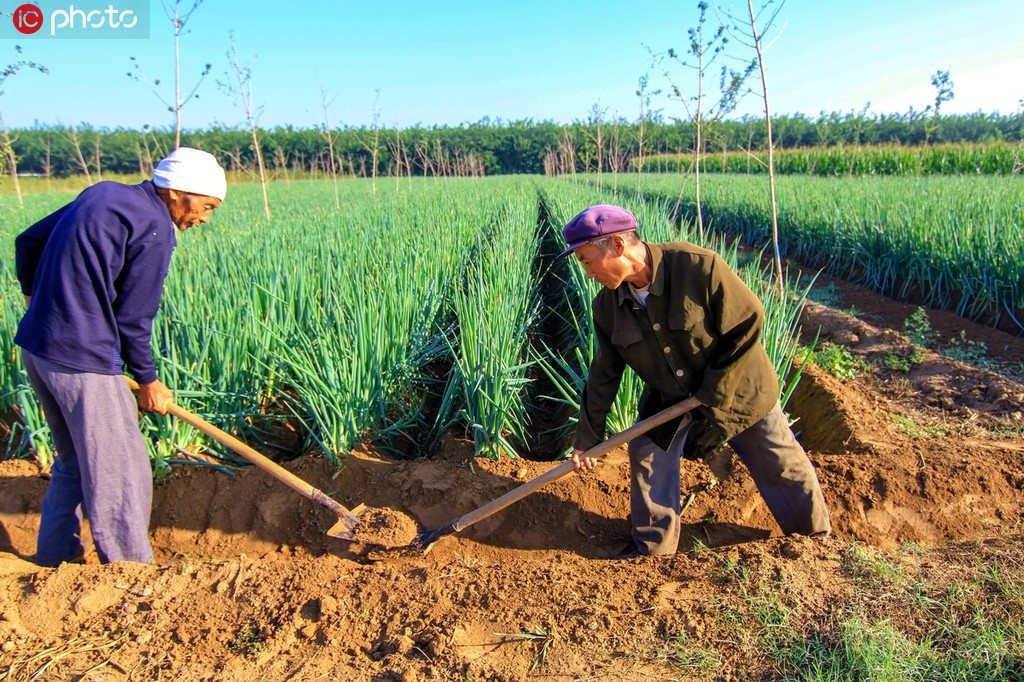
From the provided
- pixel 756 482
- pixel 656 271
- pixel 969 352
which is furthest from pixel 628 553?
pixel 969 352

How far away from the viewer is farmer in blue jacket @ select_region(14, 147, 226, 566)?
183 cm

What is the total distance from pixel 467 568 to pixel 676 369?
961 millimetres

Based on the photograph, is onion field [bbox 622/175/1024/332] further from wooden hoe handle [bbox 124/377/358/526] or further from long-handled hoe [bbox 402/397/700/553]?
wooden hoe handle [bbox 124/377/358/526]

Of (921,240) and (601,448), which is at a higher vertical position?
(921,240)

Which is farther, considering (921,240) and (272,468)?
(921,240)

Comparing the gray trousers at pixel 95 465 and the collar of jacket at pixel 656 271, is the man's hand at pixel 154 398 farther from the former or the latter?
the collar of jacket at pixel 656 271

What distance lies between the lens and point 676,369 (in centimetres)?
198

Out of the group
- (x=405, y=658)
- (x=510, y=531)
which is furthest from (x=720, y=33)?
(x=405, y=658)

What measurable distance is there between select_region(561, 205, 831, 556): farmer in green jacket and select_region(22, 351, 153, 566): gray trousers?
4.95 feet

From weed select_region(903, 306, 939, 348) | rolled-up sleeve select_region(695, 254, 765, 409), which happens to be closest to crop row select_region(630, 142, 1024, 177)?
weed select_region(903, 306, 939, 348)

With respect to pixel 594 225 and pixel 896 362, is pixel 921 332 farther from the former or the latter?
pixel 594 225

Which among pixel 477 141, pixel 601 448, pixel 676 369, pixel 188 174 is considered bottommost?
pixel 601 448

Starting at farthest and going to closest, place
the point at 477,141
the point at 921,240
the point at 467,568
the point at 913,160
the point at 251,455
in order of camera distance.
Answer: the point at 477,141
the point at 913,160
the point at 921,240
the point at 251,455
the point at 467,568

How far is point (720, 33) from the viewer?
15.8ft
